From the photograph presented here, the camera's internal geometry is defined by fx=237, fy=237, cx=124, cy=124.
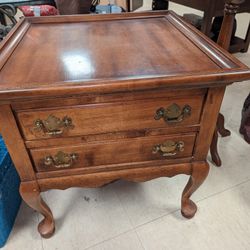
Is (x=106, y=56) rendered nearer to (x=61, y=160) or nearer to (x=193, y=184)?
(x=61, y=160)

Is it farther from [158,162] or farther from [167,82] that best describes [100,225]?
[167,82]

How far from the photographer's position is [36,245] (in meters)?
0.93

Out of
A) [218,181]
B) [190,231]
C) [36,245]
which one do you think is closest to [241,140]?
[218,181]

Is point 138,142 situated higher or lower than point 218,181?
higher

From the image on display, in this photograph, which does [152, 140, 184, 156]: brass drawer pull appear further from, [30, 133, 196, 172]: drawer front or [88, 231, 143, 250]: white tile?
[88, 231, 143, 250]: white tile

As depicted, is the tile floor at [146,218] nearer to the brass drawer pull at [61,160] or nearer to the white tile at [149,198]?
the white tile at [149,198]

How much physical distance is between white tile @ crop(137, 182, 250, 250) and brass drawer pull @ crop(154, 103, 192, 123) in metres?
0.54

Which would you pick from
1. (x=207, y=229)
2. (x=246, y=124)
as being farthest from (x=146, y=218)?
(x=246, y=124)

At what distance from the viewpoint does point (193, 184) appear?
87cm

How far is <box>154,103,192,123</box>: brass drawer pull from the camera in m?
0.65

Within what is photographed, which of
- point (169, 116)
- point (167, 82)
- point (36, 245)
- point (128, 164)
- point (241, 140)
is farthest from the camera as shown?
point (241, 140)

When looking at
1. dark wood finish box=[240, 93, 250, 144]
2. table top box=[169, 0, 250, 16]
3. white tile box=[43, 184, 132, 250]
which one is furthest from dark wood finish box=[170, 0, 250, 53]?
white tile box=[43, 184, 132, 250]

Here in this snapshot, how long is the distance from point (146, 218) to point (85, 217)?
26cm

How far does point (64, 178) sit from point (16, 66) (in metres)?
0.36
